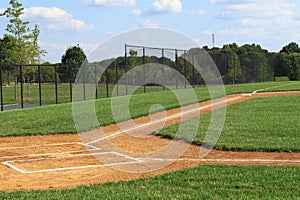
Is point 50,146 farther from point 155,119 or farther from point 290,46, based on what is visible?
point 290,46

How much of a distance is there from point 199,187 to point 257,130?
556 centimetres

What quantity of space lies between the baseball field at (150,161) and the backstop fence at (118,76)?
11.1 meters

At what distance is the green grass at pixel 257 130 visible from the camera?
8977 millimetres

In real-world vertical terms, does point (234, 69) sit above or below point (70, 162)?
above

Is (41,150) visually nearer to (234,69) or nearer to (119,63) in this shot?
(119,63)

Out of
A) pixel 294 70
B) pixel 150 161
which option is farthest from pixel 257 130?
pixel 294 70

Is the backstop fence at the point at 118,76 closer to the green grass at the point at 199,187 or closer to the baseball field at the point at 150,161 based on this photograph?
the baseball field at the point at 150,161

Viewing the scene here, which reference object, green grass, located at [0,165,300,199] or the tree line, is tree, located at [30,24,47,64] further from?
green grass, located at [0,165,300,199]

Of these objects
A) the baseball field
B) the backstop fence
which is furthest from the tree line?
the baseball field

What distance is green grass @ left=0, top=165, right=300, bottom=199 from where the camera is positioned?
18.0ft

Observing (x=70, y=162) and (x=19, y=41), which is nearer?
(x=70, y=162)

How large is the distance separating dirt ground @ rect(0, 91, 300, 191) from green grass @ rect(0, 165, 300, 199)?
466 mm

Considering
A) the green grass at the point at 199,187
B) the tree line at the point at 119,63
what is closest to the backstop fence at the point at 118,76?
the tree line at the point at 119,63

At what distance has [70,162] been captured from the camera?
8078 mm
